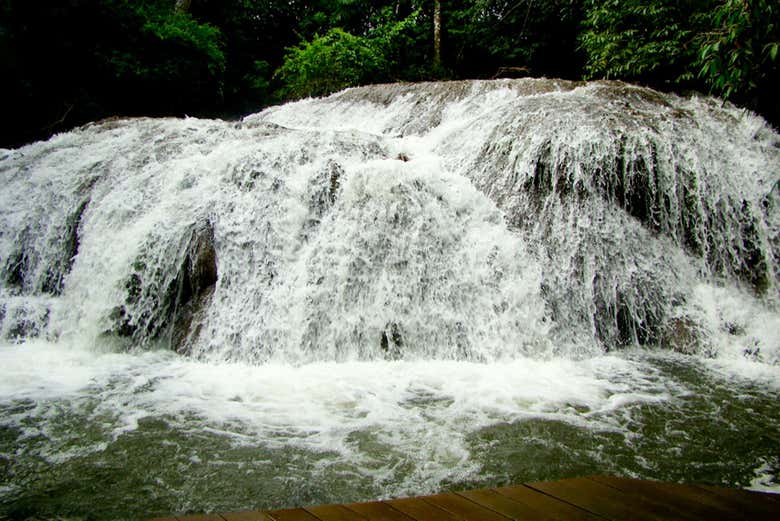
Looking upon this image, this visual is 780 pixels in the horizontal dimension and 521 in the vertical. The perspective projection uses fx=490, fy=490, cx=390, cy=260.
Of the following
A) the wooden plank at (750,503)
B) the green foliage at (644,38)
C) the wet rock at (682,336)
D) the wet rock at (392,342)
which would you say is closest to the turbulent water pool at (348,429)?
the wet rock at (392,342)

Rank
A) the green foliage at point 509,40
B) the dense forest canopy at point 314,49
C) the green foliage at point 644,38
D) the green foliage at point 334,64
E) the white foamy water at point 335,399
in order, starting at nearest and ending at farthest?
the white foamy water at point 335,399, the dense forest canopy at point 314,49, the green foliage at point 644,38, the green foliage at point 334,64, the green foliage at point 509,40

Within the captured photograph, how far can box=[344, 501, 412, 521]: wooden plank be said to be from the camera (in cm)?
167

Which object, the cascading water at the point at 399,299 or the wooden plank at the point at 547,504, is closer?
the wooden plank at the point at 547,504

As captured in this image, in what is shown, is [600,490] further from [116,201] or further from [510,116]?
[116,201]

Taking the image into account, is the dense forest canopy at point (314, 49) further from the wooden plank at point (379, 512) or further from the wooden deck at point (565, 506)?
the wooden plank at point (379, 512)

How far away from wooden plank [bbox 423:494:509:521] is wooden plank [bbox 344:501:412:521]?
0.46ft

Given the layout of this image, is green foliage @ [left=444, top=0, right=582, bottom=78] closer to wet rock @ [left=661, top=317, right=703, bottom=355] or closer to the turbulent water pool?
wet rock @ [left=661, top=317, right=703, bottom=355]

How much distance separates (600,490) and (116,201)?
5.90m

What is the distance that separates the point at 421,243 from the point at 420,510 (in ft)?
12.0

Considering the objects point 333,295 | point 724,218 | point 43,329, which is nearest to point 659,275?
point 724,218

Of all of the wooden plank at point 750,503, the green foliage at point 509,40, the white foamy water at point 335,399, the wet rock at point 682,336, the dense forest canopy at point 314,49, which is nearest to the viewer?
the wooden plank at point 750,503

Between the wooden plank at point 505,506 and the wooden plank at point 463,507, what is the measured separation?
0.07 feet

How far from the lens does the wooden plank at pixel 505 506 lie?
1663 mm

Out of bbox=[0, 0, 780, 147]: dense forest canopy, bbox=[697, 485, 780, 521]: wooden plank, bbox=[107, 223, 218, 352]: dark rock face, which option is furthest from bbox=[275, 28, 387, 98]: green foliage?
bbox=[697, 485, 780, 521]: wooden plank
